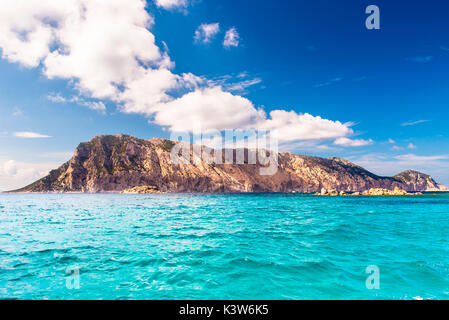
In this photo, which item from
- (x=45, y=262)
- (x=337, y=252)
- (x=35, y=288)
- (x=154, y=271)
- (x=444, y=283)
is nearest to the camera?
(x=35, y=288)

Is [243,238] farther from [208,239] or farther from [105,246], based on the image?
[105,246]

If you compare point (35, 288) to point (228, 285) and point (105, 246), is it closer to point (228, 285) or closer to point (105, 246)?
point (105, 246)

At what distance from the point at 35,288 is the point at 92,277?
196cm

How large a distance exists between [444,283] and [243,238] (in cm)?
1184

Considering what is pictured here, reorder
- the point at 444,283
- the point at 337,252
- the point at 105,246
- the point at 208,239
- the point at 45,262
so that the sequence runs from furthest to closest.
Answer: the point at 208,239
the point at 105,246
the point at 337,252
the point at 45,262
the point at 444,283

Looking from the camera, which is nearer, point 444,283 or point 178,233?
point 444,283
